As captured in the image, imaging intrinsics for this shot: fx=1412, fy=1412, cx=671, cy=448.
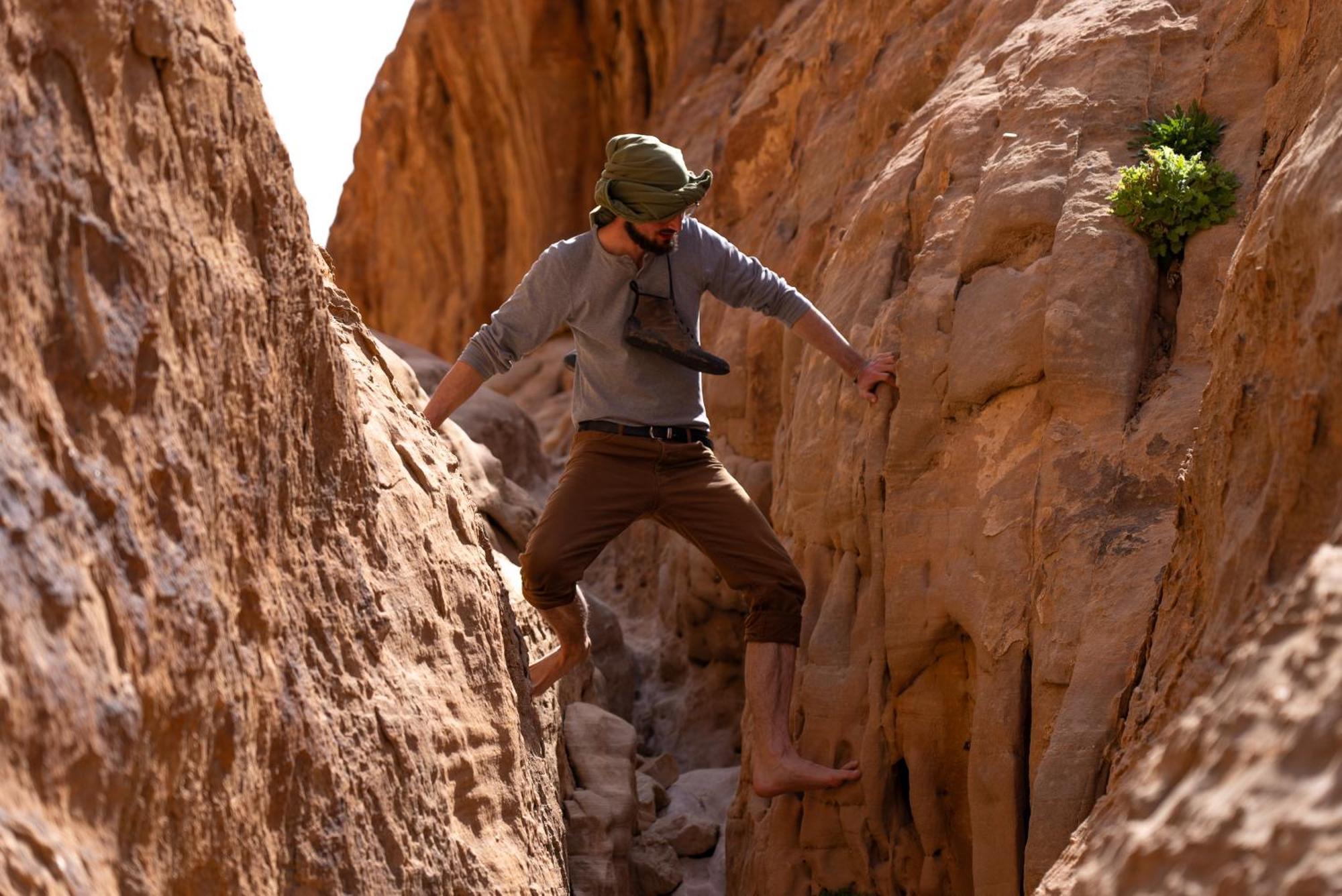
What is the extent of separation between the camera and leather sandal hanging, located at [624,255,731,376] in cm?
490

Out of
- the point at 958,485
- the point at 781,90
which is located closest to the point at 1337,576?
the point at 958,485

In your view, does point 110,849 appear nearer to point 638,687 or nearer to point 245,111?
point 245,111

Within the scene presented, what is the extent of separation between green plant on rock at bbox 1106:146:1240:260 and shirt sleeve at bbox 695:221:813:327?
125 cm

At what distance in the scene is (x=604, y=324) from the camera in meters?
4.99

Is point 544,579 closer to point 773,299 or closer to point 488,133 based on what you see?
point 773,299

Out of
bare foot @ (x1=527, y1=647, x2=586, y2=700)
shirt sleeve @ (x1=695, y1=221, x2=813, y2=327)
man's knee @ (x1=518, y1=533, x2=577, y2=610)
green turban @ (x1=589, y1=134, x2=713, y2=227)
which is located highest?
green turban @ (x1=589, y1=134, x2=713, y2=227)

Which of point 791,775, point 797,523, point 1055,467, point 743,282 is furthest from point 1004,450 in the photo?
point 791,775

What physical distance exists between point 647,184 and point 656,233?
0.18m

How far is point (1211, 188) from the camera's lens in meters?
5.06

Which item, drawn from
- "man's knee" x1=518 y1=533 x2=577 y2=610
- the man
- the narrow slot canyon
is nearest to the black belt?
the man

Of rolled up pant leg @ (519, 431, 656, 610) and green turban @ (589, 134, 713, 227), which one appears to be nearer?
green turban @ (589, 134, 713, 227)

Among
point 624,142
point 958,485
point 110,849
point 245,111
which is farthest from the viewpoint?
point 958,485

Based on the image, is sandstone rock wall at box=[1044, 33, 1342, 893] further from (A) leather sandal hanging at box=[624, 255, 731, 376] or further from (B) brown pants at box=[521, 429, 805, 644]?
(A) leather sandal hanging at box=[624, 255, 731, 376]

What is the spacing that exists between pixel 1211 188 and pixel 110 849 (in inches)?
165
